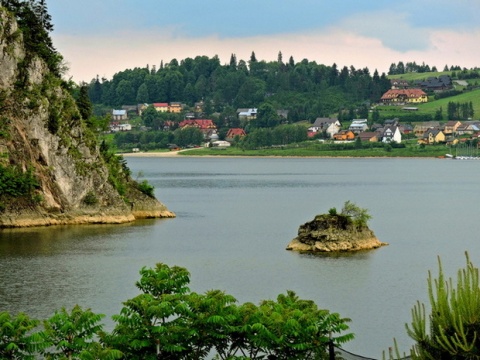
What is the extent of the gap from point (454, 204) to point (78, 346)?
93.7 metres

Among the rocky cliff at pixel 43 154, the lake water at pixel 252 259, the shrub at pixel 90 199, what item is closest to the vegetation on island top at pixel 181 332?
the lake water at pixel 252 259

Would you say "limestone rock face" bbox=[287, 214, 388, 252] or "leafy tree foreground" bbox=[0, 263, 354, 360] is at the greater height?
"leafy tree foreground" bbox=[0, 263, 354, 360]

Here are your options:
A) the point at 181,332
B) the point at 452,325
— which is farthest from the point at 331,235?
the point at 452,325

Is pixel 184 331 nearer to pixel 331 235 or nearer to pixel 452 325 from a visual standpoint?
pixel 452 325

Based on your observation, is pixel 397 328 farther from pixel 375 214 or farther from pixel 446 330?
pixel 375 214

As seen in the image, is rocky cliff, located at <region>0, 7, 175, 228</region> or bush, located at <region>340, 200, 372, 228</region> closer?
bush, located at <region>340, 200, 372, 228</region>

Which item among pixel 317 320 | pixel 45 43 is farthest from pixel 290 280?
pixel 45 43

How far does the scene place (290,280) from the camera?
53.8 m

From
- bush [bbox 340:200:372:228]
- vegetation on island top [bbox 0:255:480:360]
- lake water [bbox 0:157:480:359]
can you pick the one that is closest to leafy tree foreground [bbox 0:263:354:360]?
vegetation on island top [bbox 0:255:480:360]

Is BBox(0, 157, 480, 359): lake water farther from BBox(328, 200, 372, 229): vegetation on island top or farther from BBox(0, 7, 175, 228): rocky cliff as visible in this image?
BBox(0, 7, 175, 228): rocky cliff

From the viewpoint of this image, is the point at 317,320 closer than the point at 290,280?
Yes

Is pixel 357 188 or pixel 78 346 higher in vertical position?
pixel 78 346

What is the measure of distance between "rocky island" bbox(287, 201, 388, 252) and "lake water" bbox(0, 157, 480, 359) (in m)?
1.45

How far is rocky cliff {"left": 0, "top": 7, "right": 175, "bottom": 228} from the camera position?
77625 millimetres
